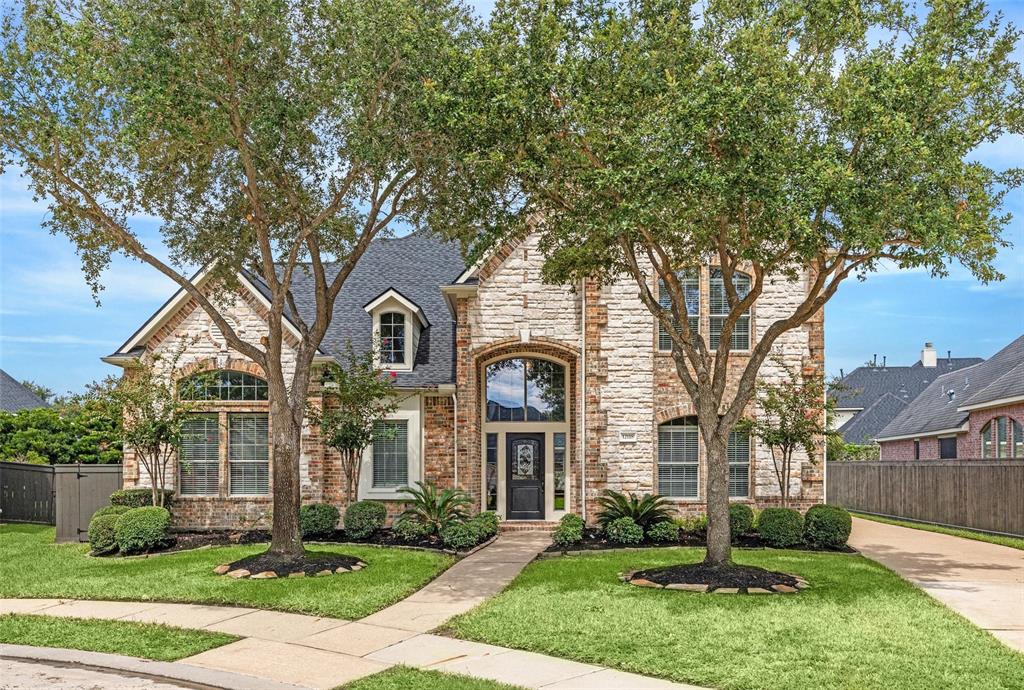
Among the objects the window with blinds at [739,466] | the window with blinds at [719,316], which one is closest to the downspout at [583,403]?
the window with blinds at [719,316]

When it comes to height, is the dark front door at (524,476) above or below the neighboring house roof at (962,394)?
below

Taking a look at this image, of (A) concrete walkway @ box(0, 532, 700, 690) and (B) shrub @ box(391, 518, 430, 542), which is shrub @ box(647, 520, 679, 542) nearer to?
(B) shrub @ box(391, 518, 430, 542)

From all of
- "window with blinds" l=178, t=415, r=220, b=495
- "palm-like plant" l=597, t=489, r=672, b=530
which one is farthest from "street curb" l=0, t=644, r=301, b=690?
"window with blinds" l=178, t=415, r=220, b=495

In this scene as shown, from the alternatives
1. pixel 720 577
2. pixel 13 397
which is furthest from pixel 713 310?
pixel 13 397

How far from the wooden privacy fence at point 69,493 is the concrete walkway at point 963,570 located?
17.0 m

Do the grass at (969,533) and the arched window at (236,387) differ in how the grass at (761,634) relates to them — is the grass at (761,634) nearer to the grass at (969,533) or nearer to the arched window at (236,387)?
the grass at (969,533)

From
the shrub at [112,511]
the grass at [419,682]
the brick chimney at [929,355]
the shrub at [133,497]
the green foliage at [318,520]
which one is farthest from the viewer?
the brick chimney at [929,355]

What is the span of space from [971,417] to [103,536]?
1029 inches

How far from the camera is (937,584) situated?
47.2 ft

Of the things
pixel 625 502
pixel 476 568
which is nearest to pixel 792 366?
pixel 625 502

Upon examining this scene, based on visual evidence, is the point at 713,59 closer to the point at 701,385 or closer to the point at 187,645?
the point at 701,385

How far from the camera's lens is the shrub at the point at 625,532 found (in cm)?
1850

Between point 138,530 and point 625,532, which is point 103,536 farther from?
point 625,532

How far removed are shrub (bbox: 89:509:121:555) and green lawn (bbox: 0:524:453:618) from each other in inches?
14.0
